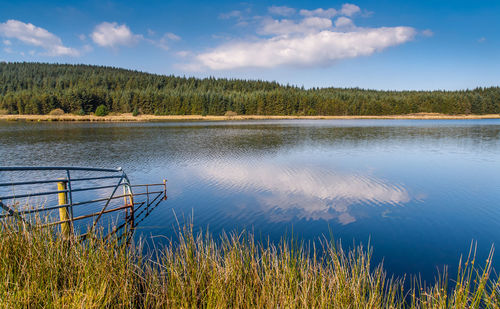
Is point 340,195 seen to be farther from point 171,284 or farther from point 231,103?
point 231,103

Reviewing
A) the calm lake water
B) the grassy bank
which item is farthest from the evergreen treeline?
the grassy bank

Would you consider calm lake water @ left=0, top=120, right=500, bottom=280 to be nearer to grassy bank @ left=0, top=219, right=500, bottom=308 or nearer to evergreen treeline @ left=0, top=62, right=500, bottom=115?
grassy bank @ left=0, top=219, right=500, bottom=308

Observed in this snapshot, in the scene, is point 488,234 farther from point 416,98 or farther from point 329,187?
point 416,98

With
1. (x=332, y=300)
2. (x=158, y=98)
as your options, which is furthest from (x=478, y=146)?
(x=158, y=98)

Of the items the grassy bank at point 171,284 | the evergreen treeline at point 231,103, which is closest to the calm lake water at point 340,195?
the grassy bank at point 171,284

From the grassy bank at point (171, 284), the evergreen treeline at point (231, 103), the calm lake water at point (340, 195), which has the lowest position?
the calm lake water at point (340, 195)

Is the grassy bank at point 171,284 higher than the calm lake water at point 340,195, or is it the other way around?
the grassy bank at point 171,284

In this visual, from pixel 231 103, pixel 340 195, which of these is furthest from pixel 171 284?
pixel 231 103

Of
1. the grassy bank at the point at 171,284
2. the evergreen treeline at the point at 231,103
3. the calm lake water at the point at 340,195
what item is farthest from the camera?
the evergreen treeline at the point at 231,103

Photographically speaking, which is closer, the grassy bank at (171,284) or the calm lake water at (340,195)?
the grassy bank at (171,284)

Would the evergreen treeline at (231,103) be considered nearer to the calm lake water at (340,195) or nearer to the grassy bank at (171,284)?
the calm lake water at (340,195)

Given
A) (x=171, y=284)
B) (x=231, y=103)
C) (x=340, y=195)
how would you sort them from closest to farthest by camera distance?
(x=171, y=284) < (x=340, y=195) < (x=231, y=103)

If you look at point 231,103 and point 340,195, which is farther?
point 231,103

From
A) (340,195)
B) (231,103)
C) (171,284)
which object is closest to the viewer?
(171,284)
